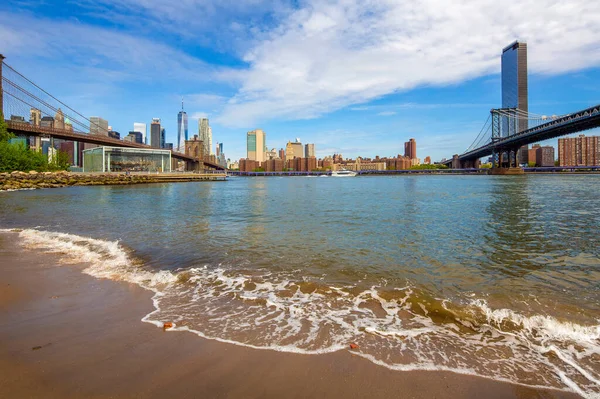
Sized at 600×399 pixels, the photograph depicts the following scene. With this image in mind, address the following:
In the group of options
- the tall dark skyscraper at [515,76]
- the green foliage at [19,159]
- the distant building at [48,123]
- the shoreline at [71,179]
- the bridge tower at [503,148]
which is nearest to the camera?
the shoreline at [71,179]

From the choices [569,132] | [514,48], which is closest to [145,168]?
[569,132]

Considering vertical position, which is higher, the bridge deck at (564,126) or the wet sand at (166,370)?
the bridge deck at (564,126)

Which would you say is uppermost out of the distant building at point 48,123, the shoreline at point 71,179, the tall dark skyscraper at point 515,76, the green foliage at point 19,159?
the tall dark skyscraper at point 515,76

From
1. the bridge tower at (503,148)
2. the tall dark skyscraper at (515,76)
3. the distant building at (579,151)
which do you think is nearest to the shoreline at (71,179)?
the bridge tower at (503,148)

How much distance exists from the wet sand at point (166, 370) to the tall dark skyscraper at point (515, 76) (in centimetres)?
18960

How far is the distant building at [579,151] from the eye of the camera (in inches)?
5809

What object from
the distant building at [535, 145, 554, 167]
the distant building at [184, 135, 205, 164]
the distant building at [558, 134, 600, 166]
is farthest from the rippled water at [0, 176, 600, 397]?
the distant building at [535, 145, 554, 167]

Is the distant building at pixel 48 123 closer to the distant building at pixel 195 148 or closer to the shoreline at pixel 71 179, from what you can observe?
the shoreline at pixel 71 179

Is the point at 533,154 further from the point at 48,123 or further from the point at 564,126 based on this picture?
the point at 48,123

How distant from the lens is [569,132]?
6638cm

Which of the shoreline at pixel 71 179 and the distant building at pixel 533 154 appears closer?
the shoreline at pixel 71 179

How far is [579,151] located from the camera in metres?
151

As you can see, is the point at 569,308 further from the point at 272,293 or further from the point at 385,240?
the point at 385,240

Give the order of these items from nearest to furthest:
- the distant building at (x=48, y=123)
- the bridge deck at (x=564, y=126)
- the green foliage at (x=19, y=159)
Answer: the green foliage at (x=19, y=159) → the bridge deck at (x=564, y=126) → the distant building at (x=48, y=123)
